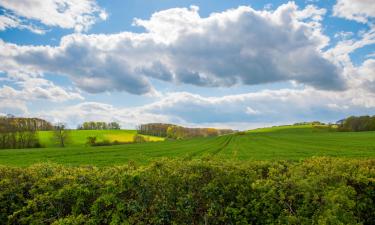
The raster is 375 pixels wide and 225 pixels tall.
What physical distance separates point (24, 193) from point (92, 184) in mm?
1536

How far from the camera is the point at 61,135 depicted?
8938 cm

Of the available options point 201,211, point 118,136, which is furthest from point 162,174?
point 118,136

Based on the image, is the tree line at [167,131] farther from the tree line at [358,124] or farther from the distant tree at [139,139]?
the tree line at [358,124]

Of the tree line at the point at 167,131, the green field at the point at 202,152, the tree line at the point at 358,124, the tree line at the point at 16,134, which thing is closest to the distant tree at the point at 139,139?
the tree line at the point at 167,131

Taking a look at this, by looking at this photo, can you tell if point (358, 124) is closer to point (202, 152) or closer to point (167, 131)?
point (167, 131)

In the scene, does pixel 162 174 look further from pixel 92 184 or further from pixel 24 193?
pixel 24 193

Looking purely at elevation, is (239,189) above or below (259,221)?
above

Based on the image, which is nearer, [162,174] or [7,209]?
[162,174]

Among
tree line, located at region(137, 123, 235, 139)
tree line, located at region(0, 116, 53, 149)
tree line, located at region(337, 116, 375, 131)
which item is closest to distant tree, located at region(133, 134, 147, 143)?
tree line, located at region(137, 123, 235, 139)

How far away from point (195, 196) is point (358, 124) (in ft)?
379

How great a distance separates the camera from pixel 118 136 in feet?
358

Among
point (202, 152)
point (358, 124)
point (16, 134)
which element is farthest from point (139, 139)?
point (358, 124)

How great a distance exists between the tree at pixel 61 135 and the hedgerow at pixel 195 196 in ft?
291

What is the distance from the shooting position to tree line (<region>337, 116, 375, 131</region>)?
338 ft
